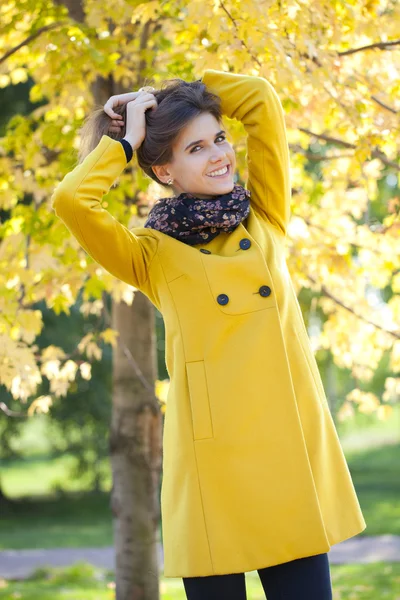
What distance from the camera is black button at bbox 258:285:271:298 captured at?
92.8 inches

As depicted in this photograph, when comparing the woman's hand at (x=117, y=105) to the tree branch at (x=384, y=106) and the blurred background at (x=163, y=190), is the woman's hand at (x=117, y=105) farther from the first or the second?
the tree branch at (x=384, y=106)

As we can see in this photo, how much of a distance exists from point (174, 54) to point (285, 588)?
2657 mm

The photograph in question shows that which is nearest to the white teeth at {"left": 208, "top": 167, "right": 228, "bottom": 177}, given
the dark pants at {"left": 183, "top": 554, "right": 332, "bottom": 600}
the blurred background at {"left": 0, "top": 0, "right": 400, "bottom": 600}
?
the blurred background at {"left": 0, "top": 0, "right": 400, "bottom": 600}

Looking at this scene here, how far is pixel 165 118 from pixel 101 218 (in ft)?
1.21

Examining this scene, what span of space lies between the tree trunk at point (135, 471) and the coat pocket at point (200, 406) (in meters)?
2.29

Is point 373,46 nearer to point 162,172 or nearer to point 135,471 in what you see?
point 162,172

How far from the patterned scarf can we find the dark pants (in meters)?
0.88

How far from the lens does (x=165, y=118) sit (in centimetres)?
253

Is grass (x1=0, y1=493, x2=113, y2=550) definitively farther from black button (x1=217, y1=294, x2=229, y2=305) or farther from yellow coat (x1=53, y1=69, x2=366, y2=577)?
black button (x1=217, y1=294, x2=229, y2=305)

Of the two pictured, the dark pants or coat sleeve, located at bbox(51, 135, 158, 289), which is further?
coat sleeve, located at bbox(51, 135, 158, 289)

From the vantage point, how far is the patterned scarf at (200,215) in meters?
2.43

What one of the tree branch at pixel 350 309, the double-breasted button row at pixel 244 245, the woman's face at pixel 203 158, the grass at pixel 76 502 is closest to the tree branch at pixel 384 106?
the tree branch at pixel 350 309

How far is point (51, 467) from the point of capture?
68.5 feet

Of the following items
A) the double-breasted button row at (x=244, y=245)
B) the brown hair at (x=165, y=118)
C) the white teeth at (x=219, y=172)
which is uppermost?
the brown hair at (x=165, y=118)
